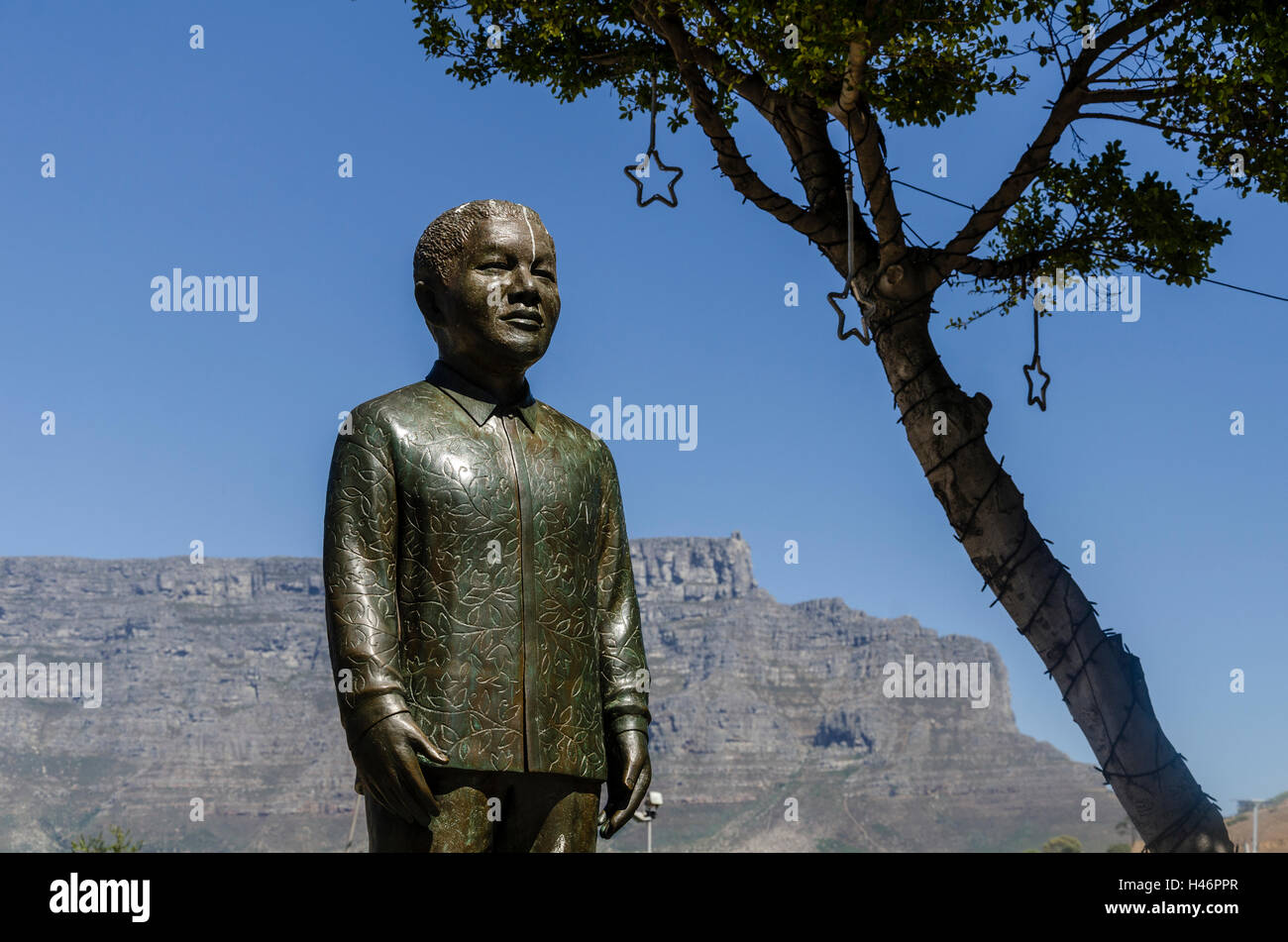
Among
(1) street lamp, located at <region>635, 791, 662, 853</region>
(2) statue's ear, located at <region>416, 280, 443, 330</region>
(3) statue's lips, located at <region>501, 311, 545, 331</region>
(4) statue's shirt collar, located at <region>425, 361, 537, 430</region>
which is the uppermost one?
(2) statue's ear, located at <region>416, 280, 443, 330</region>

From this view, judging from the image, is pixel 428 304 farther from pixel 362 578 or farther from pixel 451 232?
pixel 362 578

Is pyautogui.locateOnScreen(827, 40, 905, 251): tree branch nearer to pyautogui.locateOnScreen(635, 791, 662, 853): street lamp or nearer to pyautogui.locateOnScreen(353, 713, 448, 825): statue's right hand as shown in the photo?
pyautogui.locateOnScreen(635, 791, 662, 853): street lamp

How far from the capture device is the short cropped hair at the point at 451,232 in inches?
179

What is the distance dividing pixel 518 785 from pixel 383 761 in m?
0.46

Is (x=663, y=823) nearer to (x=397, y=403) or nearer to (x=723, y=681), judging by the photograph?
(x=723, y=681)

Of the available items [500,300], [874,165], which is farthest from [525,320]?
[874,165]

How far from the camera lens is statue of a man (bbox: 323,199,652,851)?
4113 mm

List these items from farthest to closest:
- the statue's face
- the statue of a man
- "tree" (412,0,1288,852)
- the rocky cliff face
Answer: the rocky cliff face, "tree" (412,0,1288,852), the statue's face, the statue of a man

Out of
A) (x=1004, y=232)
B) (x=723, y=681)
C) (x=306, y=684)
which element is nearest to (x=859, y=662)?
(x=723, y=681)

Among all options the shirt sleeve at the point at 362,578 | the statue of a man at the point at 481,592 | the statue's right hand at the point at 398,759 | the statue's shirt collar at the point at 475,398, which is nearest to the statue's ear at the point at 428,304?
the statue of a man at the point at 481,592

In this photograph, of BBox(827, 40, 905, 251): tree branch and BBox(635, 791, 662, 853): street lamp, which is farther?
BBox(827, 40, 905, 251): tree branch

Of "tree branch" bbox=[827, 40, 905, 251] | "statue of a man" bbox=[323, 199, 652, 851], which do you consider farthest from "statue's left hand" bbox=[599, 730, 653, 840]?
"tree branch" bbox=[827, 40, 905, 251]

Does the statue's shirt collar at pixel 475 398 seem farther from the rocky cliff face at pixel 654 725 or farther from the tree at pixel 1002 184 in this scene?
the rocky cliff face at pixel 654 725
